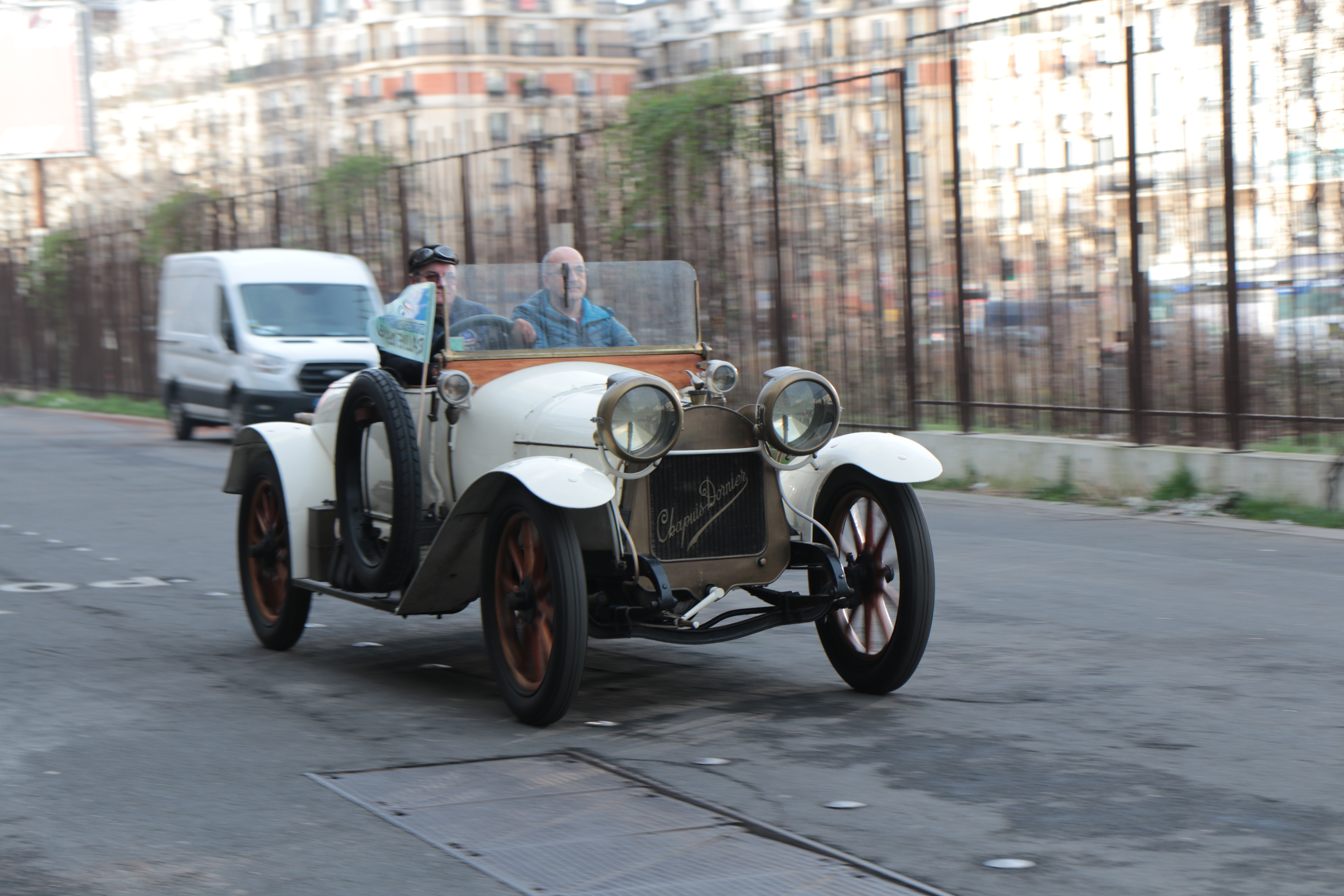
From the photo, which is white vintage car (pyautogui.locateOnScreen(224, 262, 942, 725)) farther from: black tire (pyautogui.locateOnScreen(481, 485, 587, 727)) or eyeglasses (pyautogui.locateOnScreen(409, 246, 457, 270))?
eyeglasses (pyautogui.locateOnScreen(409, 246, 457, 270))

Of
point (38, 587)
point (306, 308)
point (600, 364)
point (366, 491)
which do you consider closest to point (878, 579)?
point (600, 364)

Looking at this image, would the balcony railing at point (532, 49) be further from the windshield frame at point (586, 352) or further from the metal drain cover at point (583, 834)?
the metal drain cover at point (583, 834)

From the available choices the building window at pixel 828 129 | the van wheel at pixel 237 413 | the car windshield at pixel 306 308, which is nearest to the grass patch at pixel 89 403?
the van wheel at pixel 237 413

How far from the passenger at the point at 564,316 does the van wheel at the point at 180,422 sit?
1497 centimetres

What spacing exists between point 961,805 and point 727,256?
11.8 metres

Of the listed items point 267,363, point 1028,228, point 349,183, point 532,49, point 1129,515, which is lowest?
point 1129,515

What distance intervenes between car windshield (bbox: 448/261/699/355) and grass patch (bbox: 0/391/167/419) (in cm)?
1816

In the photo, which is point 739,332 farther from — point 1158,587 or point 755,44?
point 755,44

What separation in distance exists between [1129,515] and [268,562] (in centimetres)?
608

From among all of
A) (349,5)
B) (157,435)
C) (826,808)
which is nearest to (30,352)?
(157,435)

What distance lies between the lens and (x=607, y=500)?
514cm

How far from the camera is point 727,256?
15.8m

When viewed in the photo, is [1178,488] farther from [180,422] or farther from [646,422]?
[180,422]

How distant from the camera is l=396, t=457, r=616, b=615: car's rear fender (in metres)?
5.14
